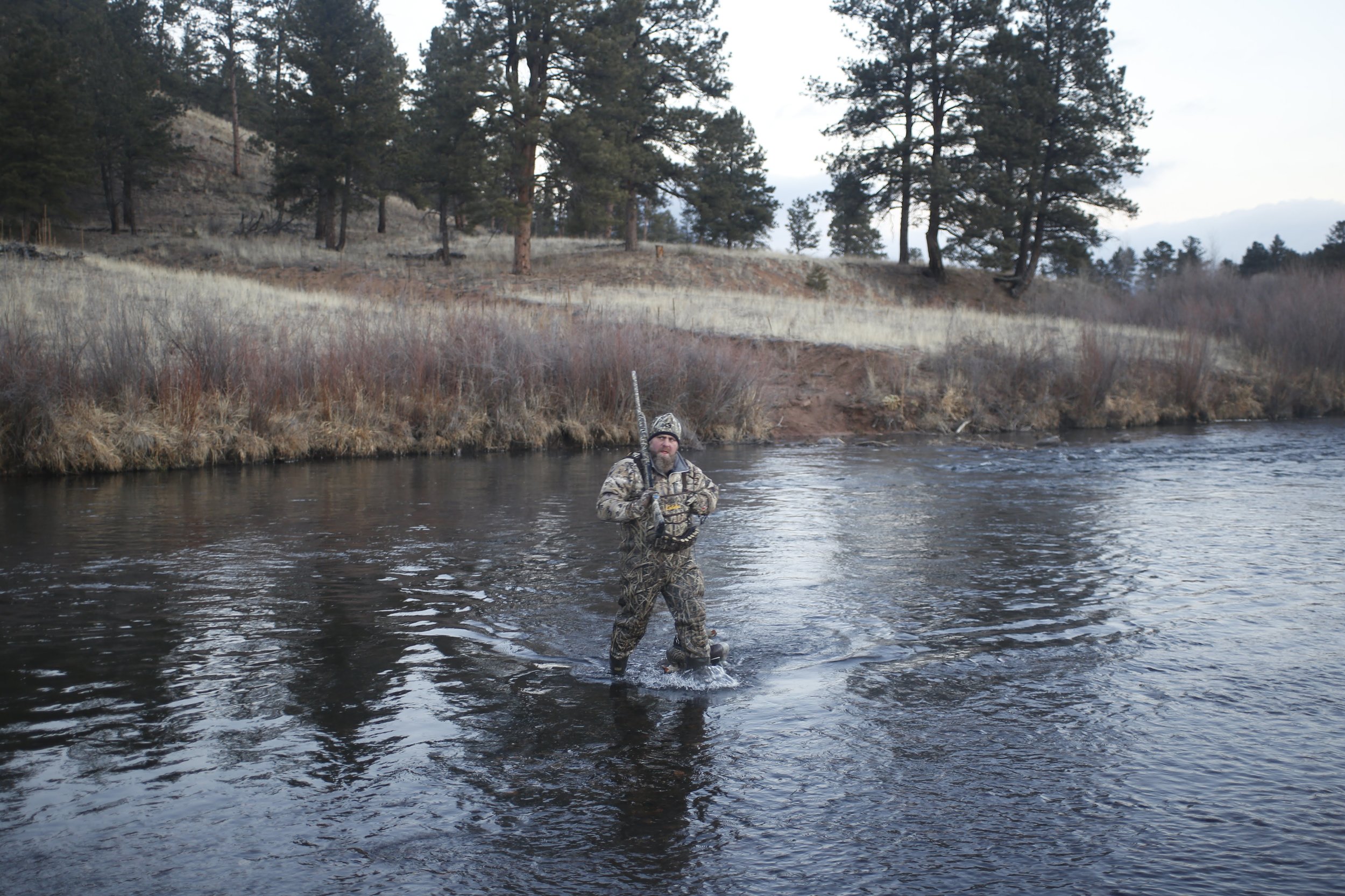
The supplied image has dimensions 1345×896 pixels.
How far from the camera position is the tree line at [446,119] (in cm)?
3844

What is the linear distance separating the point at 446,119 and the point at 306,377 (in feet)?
70.9

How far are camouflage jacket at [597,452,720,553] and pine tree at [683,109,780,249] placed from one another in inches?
1676

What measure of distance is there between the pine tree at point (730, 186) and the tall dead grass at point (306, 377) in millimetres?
23145

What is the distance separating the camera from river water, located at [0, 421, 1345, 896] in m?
4.62

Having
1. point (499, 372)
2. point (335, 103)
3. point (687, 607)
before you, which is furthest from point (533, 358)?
point (335, 103)

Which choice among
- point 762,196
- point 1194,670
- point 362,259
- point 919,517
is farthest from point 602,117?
point 1194,670

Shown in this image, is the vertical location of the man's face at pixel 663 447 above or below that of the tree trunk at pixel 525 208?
below

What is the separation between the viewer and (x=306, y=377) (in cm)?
2009

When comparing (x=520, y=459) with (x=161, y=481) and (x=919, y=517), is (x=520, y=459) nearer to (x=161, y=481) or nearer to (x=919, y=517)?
(x=161, y=481)

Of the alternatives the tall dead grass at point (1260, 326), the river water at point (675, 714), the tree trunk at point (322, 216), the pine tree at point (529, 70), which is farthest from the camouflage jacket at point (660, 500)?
the tree trunk at point (322, 216)

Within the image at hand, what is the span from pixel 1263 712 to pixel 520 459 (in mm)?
15653

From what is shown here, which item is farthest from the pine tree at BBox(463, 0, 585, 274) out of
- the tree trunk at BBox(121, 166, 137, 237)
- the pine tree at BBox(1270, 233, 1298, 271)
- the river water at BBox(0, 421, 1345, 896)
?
the pine tree at BBox(1270, 233, 1298, 271)

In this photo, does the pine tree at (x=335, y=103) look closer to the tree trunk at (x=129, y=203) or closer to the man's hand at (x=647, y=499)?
the tree trunk at (x=129, y=203)

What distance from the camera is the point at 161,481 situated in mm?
16734
